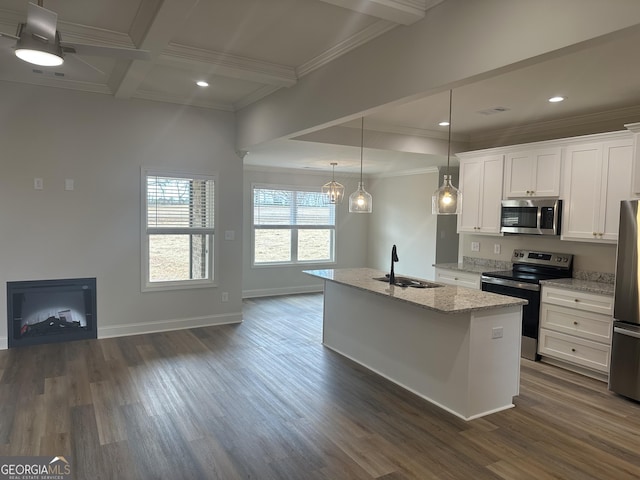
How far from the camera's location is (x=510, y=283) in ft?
15.5

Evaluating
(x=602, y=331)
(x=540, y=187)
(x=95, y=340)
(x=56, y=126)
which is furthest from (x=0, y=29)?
(x=602, y=331)

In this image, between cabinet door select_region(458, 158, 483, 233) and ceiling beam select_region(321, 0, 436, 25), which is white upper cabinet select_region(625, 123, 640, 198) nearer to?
cabinet door select_region(458, 158, 483, 233)

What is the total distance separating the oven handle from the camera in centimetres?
454

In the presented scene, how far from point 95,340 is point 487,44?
4925mm

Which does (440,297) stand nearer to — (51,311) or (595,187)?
(595,187)

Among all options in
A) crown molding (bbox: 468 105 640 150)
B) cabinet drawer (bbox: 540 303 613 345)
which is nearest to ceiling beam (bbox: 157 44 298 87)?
crown molding (bbox: 468 105 640 150)

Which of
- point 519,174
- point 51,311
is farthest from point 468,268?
point 51,311

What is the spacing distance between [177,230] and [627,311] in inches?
190

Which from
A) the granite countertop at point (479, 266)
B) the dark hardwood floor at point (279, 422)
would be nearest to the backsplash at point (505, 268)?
the granite countertop at point (479, 266)

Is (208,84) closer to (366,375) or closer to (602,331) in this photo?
(366,375)

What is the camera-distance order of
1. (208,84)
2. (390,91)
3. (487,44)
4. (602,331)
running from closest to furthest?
(487,44) → (390,91) → (602,331) → (208,84)

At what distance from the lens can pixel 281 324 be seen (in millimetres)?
5945

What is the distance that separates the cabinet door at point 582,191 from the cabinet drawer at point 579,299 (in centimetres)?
61

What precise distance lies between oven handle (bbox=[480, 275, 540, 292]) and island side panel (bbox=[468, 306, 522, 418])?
1.25 meters
